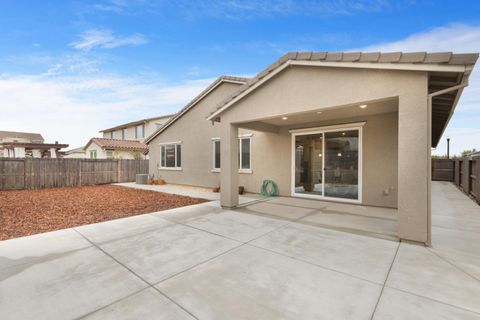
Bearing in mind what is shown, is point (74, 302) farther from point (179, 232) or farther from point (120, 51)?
point (120, 51)

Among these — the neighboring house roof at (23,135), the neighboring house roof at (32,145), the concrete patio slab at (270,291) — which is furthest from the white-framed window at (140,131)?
the concrete patio slab at (270,291)

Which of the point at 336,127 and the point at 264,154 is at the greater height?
the point at 336,127

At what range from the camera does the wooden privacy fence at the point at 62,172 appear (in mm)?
11719

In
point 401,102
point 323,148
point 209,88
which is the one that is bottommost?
point 323,148

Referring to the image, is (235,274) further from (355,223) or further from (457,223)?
(457,223)

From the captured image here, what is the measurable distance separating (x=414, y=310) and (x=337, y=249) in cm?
155

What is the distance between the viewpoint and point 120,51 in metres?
11.2

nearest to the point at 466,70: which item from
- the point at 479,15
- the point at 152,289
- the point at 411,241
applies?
the point at 411,241

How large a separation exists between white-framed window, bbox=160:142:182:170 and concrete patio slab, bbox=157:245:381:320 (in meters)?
11.4

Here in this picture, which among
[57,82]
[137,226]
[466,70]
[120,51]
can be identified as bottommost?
[137,226]

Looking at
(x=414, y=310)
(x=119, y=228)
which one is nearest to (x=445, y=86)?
(x=414, y=310)

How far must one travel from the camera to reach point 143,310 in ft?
7.11

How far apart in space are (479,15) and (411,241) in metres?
8.86

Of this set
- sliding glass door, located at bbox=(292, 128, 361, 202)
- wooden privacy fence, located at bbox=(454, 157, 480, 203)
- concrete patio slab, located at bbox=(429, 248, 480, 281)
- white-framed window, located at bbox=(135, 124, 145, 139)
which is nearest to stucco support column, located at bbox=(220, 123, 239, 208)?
sliding glass door, located at bbox=(292, 128, 361, 202)
